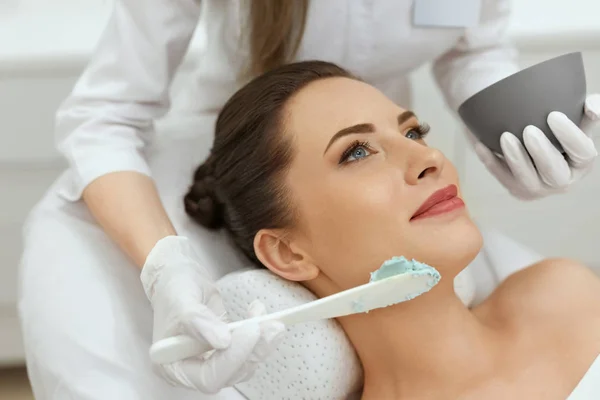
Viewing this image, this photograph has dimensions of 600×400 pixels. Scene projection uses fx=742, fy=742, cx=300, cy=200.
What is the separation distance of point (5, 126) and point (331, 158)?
3.11ft

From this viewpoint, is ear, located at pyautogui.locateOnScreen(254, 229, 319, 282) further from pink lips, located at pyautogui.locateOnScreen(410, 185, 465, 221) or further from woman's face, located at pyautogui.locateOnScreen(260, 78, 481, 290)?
pink lips, located at pyautogui.locateOnScreen(410, 185, 465, 221)

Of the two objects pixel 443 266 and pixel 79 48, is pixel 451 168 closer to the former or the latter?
pixel 443 266

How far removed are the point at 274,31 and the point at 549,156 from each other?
1.58 feet

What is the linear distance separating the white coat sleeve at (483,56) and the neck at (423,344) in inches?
17.8

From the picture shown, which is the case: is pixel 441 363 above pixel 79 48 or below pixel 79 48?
below

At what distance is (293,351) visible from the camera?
3.57 feet

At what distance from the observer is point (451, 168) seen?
1.11 meters

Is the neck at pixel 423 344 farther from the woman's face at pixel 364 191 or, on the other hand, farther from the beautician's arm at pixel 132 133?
the beautician's arm at pixel 132 133

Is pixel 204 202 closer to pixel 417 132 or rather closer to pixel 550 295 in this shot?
pixel 417 132

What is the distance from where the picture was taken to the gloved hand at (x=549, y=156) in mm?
1117

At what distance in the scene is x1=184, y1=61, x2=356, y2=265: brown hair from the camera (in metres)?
1.13

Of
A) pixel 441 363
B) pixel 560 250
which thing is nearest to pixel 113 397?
pixel 441 363

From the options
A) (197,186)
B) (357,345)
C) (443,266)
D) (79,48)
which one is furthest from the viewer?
(79,48)

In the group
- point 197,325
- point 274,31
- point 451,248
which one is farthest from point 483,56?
point 197,325
